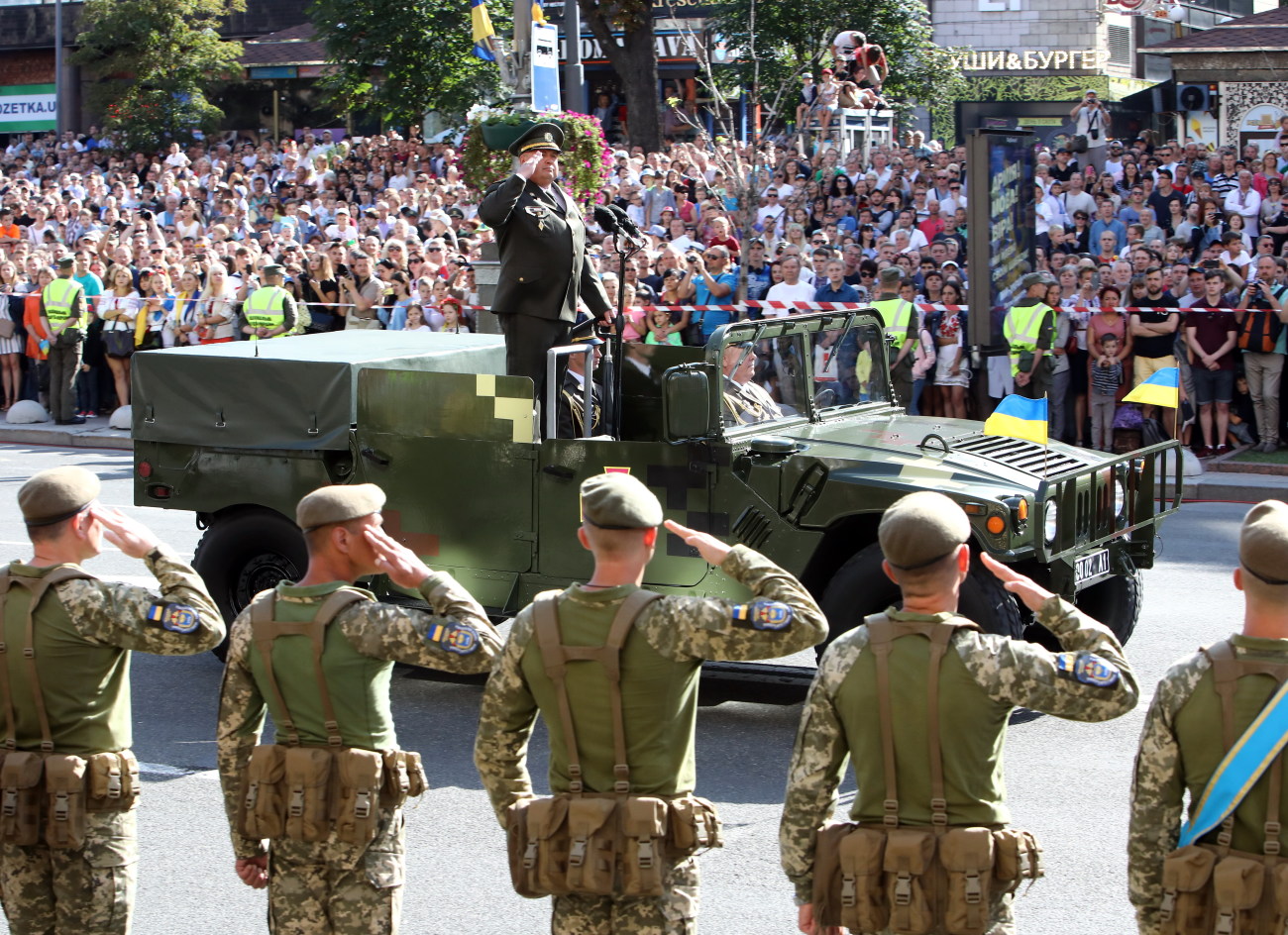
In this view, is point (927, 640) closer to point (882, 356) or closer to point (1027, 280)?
point (882, 356)

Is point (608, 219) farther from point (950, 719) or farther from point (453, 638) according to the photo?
point (950, 719)

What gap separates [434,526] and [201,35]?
1458 inches

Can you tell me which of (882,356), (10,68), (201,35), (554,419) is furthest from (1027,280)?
(10,68)

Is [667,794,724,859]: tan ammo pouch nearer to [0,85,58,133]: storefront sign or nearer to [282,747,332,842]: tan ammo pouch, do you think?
[282,747,332,842]: tan ammo pouch

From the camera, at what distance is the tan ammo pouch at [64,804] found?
14.5 ft

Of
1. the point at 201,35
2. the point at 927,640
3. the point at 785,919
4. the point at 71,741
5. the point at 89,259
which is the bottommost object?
the point at 785,919

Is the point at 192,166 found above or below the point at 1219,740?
above

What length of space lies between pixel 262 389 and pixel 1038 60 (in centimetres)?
4289

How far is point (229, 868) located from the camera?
20.5ft

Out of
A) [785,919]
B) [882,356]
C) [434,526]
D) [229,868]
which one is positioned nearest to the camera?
[785,919]

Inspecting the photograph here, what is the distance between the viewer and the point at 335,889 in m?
4.32

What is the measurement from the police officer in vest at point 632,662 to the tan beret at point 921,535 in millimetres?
303

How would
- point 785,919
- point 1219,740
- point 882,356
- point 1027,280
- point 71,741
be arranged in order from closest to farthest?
1. point 1219,740
2. point 71,741
3. point 785,919
4. point 882,356
5. point 1027,280

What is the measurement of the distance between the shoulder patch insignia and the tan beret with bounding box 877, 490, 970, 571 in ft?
1.16
